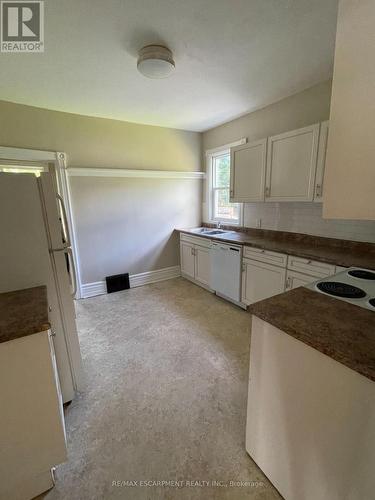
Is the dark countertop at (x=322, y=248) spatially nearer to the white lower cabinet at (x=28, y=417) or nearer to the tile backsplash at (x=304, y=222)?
the tile backsplash at (x=304, y=222)

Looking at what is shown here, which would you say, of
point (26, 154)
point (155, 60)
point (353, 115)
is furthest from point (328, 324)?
point (26, 154)

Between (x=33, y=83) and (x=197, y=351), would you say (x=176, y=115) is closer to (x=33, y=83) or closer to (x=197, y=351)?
(x=33, y=83)

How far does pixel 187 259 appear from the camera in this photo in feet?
13.5

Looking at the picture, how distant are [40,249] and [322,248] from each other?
2686 mm

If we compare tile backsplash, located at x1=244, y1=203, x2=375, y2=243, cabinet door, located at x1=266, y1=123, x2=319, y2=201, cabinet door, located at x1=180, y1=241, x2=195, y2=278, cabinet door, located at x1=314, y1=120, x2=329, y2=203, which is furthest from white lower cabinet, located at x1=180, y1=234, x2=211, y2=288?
cabinet door, located at x1=314, y1=120, x2=329, y2=203

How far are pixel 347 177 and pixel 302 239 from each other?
2183mm

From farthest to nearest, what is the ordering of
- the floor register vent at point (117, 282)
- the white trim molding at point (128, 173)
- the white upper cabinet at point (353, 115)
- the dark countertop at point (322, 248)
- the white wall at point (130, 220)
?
the floor register vent at point (117, 282) < the white wall at point (130, 220) < the white trim molding at point (128, 173) < the dark countertop at point (322, 248) < the white upper cabinet at point (353, 115)

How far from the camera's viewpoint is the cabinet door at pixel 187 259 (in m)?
3.97

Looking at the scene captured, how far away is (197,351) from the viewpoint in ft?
7.60

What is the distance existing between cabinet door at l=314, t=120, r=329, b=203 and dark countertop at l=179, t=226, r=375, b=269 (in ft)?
1.84

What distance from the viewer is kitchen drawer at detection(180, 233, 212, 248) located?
3535 millimetres

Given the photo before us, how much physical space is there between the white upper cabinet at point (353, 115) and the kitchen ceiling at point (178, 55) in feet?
3.46

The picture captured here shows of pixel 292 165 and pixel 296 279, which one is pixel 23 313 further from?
pixel 292 165

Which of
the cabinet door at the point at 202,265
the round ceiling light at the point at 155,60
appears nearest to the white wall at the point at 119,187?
the cabinet door at the point at 202,265
